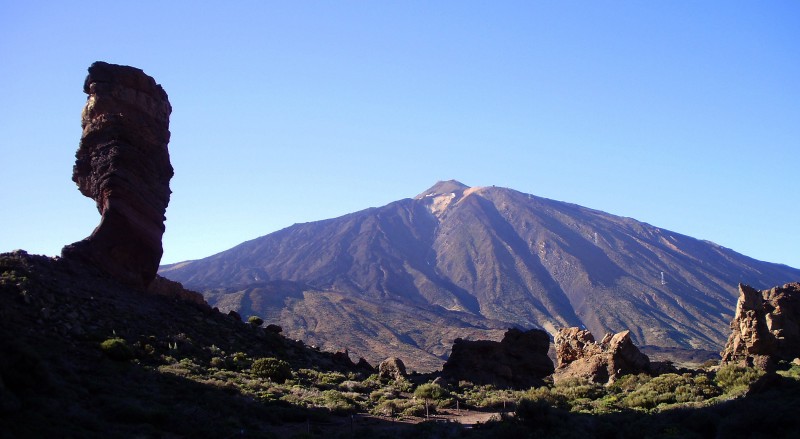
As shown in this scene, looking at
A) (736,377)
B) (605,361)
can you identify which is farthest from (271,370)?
(736,377)

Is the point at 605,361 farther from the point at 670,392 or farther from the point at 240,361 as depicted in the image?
the point at 240,361

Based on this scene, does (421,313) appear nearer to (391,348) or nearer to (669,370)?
(391,348)

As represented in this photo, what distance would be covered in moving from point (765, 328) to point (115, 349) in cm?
2828

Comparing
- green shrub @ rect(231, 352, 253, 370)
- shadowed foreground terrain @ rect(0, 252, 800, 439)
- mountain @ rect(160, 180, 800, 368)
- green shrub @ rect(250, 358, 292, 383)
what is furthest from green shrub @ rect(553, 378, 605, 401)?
mountain @ rect(160, 180, 800, 368)

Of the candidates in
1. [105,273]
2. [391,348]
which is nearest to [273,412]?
[105,273]

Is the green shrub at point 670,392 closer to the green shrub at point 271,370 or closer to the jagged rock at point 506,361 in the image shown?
the jagged rock at point 506,361

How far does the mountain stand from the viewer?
10306 cm

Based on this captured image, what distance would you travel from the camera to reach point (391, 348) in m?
83.0

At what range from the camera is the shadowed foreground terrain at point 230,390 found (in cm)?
1482

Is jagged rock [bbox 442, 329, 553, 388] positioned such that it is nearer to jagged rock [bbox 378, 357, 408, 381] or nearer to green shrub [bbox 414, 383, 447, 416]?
jagged rock [bbox 378, 357, 408, 381]

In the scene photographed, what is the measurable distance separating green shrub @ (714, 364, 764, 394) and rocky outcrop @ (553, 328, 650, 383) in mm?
4672

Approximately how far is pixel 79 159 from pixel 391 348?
184 ft

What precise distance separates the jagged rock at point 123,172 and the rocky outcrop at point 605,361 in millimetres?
20088

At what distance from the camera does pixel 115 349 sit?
2184cm
